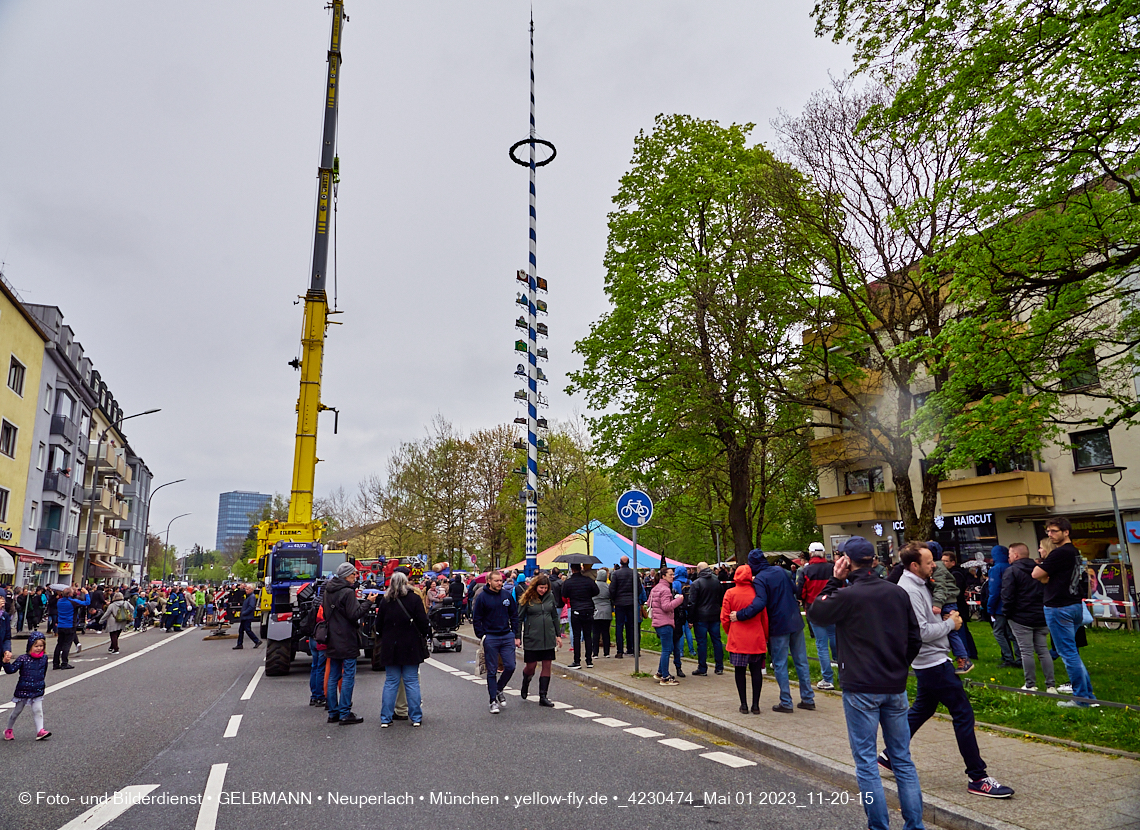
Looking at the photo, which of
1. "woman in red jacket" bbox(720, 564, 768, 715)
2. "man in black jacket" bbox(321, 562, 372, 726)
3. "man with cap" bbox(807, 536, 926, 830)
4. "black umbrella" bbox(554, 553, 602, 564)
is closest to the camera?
"man with cap" bbox(807, 536, 926, 830)

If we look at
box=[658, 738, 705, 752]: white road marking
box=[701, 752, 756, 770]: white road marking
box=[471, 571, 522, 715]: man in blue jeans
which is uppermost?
box=[471, 571, 522, 715]: man in blue jeans

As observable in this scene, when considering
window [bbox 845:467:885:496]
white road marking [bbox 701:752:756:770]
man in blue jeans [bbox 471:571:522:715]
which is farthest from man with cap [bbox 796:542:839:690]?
window [bbox 845:467:885:496]

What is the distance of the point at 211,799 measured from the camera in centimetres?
588

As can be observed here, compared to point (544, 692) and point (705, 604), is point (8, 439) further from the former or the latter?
point (705, 604)

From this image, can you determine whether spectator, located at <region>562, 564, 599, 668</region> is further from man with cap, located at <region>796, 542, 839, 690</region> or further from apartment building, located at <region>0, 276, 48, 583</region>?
apartment building, located at <region>0, 276, 48, 583</region>

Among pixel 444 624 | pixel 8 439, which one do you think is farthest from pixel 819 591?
pixel 8 439

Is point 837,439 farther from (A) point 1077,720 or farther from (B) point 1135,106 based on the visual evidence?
(A) point 1077,720

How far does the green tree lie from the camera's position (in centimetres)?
2075

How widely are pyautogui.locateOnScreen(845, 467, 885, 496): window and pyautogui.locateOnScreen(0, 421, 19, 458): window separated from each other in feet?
123

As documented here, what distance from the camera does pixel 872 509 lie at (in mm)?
35844

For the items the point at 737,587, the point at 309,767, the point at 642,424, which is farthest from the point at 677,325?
the point at 309,767

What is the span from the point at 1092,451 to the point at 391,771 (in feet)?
96.5

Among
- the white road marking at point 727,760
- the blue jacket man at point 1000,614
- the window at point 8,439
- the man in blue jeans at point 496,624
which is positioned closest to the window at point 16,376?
the window at point 8,439

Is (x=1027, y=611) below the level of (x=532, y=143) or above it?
below
